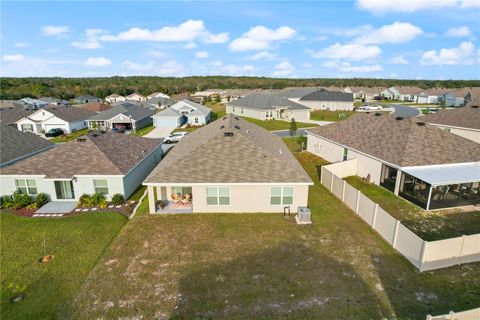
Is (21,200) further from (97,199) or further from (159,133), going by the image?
(159,133)

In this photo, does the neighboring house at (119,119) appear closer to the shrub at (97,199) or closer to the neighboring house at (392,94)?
the shrub at (97,199)

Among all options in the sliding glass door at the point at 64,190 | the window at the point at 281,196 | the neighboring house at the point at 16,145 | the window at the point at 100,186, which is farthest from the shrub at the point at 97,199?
the window at the point at 281,196

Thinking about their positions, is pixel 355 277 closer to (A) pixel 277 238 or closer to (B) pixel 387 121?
(A) pixel 277 238

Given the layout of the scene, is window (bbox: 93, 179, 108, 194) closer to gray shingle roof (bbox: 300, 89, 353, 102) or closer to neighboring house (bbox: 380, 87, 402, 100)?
gray shingle roof (bbox: 300, 89, 353, 102)

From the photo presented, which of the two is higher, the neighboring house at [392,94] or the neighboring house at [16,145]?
the neighboring house at [392,94]

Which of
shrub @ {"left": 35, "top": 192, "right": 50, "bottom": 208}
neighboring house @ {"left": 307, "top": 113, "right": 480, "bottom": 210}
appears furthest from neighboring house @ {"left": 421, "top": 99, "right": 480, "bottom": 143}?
shrub @ {"left": 35, "top": 192, "right": 50, "bottom": 208}

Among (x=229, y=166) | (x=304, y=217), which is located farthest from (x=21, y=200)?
(x=304, y=217)
